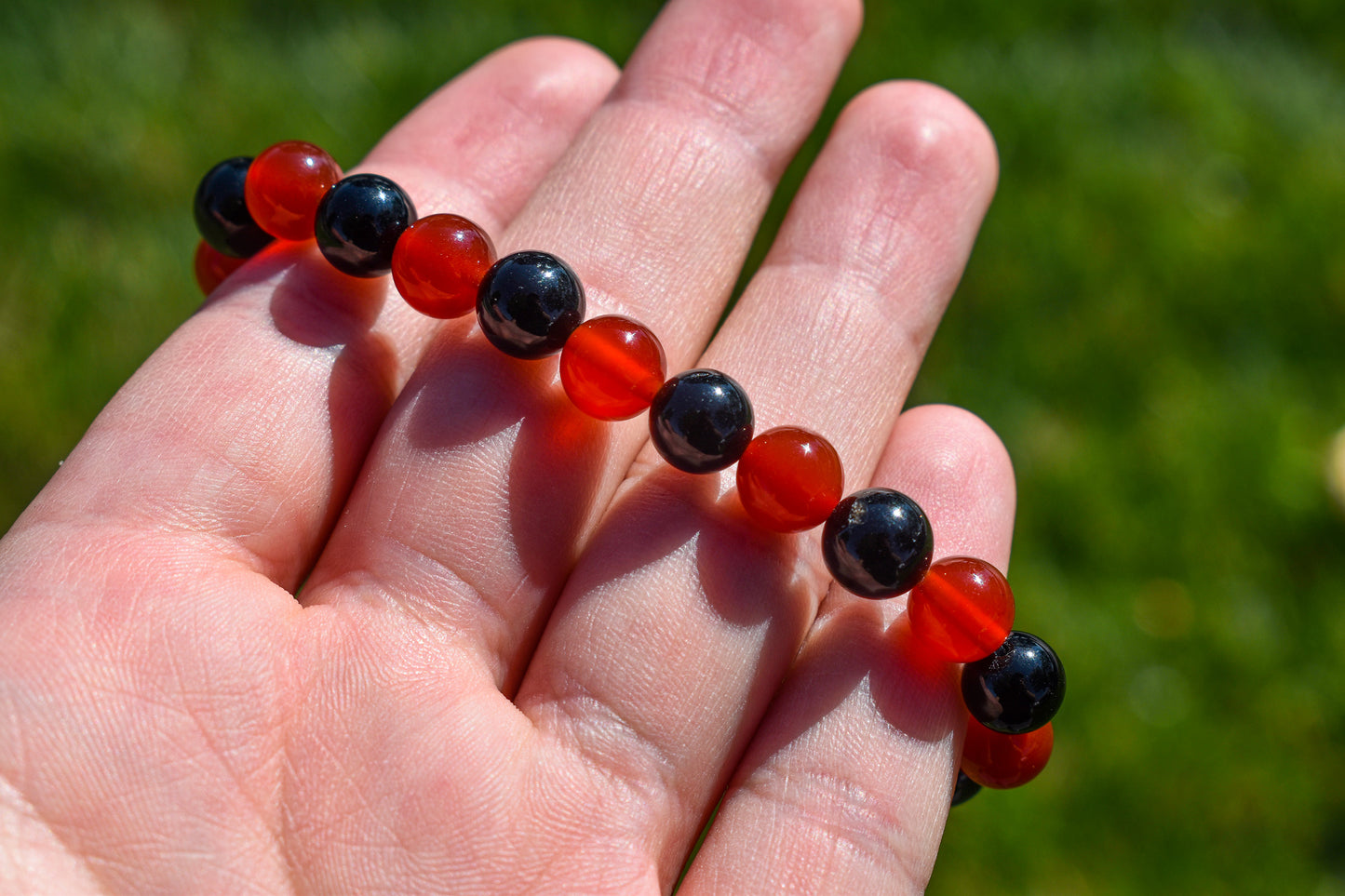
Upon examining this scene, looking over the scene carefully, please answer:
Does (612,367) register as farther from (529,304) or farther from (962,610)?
(962,610)

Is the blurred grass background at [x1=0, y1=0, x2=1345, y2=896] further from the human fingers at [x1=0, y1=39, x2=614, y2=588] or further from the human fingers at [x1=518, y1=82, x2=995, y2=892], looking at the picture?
A: the human fingers at [x1=0, y1=39, x2=614, y2=588]

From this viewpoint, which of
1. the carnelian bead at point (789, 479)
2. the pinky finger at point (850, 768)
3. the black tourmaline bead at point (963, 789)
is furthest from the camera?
the black tourmaline bead at point (963, 789)

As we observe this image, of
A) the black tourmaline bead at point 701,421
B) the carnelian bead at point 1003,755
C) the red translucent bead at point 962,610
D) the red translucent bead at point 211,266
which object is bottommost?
the carnelian bead at point 1003,755

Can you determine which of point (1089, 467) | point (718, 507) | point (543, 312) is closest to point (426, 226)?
point (543, 312)

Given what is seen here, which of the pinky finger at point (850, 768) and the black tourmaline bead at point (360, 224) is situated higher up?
the black tourmaline bead at point (360, 224)

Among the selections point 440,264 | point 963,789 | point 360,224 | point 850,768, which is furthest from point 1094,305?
point 360,224

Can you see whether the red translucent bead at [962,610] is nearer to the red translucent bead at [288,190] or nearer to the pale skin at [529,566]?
the pale skin at [529,566]

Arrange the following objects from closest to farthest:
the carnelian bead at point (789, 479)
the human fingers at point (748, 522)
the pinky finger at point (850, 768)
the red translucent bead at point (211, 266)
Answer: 1. the pinky finger at point (850, 768)
2. the human fingers at point (748, 522)
3. the carnelian bead at point (789, 479)
4. the red translucent bead at point (211, 266)

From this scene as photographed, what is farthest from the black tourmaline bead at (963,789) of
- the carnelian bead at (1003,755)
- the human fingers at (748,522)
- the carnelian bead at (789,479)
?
the carnelian bead at (789,479)
